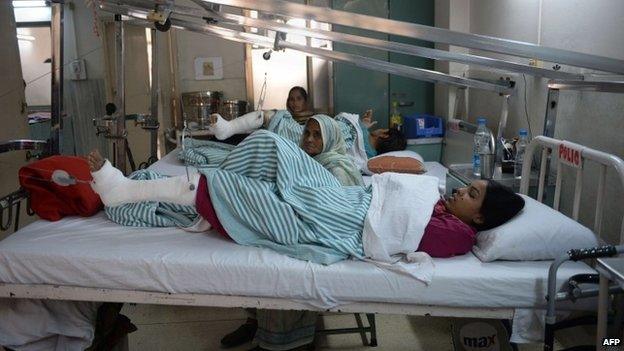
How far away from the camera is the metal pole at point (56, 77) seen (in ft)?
6.92

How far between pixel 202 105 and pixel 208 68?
40cm

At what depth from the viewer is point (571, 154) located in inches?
65.9

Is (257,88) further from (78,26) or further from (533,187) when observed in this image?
(533,187)

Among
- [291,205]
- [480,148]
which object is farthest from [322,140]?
[291,205]

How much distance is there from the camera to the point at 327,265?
1.53 m

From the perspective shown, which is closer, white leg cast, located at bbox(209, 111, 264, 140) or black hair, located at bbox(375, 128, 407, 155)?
white leg cast, located at bbox(209, 111, 264, 140)

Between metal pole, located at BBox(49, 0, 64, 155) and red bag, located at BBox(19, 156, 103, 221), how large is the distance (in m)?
0.26

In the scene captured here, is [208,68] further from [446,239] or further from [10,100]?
[446,239]

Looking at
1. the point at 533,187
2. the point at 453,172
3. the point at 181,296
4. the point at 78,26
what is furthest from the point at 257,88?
the point at 181,296

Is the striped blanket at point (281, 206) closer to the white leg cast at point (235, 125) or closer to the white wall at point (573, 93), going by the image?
the white wall at point (573, 93)

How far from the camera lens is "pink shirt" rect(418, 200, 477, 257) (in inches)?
62.6

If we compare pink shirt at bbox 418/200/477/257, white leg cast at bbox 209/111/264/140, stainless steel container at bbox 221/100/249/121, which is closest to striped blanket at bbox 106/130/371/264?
pink shirt at bbox 418/200/477/257

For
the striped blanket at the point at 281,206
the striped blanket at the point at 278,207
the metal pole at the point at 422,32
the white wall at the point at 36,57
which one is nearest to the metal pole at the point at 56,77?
the striped blanket at the point at 278,207

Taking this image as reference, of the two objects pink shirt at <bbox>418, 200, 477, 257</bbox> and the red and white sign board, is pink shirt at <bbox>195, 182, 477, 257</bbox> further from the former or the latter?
the red and white sign board
